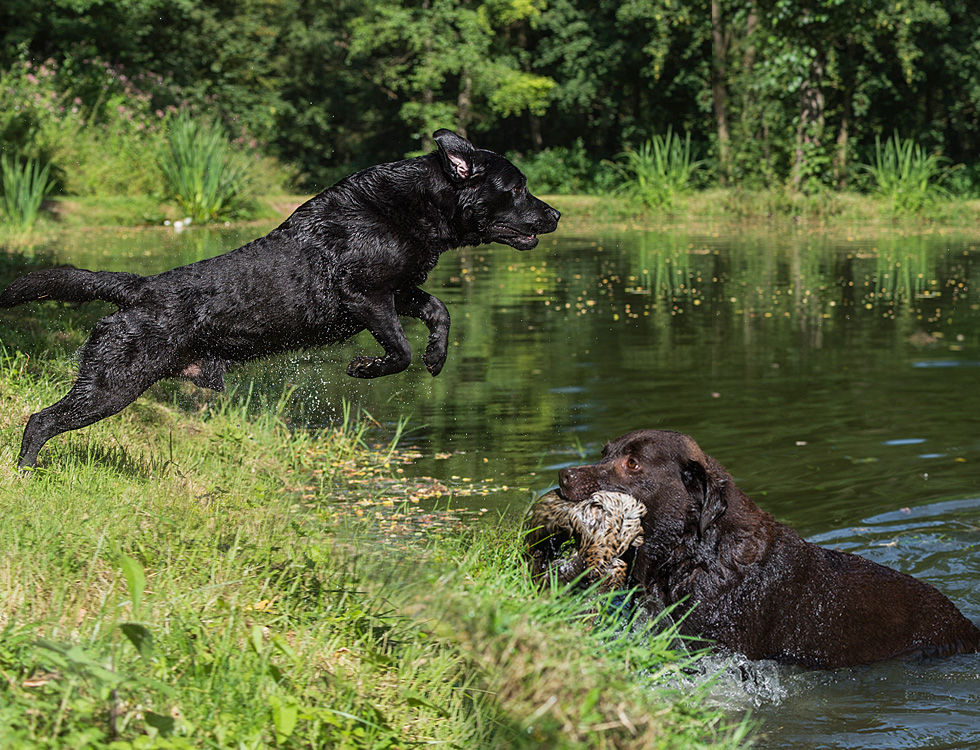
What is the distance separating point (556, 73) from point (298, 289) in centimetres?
3958

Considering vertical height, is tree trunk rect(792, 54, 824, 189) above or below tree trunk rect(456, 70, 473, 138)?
below

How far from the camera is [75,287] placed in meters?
5.46

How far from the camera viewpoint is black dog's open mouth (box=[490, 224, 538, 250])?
5824mm

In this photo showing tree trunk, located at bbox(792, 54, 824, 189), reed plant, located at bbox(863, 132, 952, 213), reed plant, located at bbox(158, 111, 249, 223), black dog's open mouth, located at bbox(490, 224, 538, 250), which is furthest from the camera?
reed plant, located at bbox(863, 132, 952, 213)

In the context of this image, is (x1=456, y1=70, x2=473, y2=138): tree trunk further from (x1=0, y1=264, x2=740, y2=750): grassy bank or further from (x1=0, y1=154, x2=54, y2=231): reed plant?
(x1=0, y1=264, x2=740, y2=750): grassy bank

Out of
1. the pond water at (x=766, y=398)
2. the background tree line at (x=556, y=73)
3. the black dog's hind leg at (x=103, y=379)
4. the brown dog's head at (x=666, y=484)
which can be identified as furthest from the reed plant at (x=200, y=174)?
the brown dog's head at (x=666, y=484)

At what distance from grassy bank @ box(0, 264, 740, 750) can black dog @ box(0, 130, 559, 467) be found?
56 cm

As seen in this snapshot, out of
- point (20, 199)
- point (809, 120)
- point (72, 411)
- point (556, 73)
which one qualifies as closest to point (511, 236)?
point (72, 411)

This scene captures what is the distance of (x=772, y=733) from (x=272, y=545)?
2162 millimetres

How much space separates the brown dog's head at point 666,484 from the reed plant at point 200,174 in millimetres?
18858

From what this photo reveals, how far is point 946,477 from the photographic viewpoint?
7871 mm

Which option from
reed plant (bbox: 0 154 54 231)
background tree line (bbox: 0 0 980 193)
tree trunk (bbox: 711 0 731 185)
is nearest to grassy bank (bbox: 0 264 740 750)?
reed plant (bbox: 0 154 54 231)

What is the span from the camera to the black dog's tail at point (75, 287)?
5.39 metres

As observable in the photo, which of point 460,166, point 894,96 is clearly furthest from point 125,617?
point 894,96
